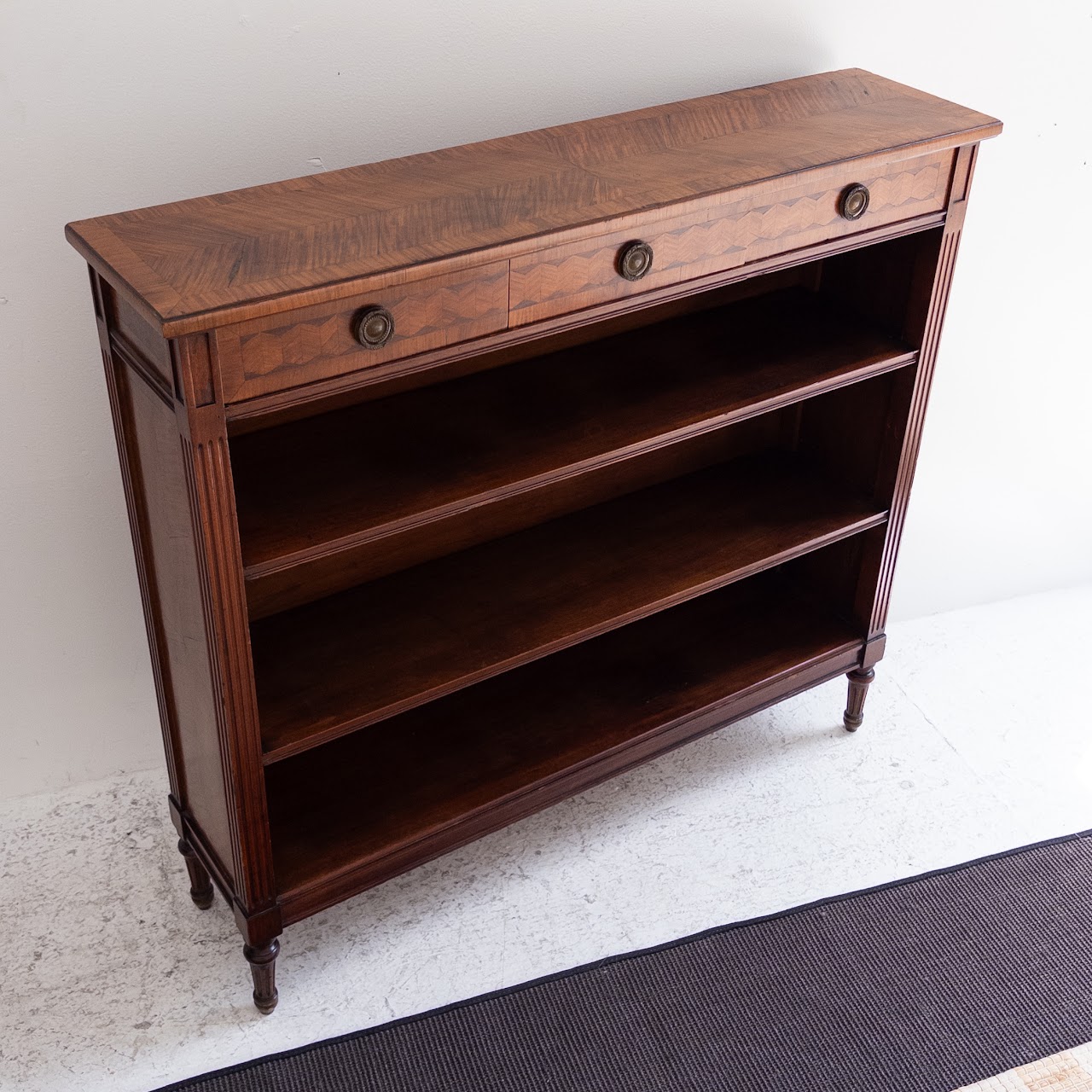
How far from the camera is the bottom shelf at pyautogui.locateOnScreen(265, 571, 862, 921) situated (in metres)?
1.69

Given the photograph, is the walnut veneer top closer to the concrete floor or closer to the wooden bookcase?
the wooden bookcase

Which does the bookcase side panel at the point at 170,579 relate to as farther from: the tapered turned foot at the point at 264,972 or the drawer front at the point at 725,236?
the drawer front at the point at 725,236

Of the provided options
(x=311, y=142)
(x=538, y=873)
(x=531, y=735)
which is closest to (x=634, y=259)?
(x=311, y=142)

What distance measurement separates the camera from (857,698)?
7.06 feet

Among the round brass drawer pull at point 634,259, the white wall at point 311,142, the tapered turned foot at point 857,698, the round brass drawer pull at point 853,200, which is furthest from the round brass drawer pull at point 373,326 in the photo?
the tapered turned foot at point 857,698

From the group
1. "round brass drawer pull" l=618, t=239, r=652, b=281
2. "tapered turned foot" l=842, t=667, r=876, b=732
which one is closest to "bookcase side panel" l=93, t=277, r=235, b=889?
"round brass drawer pull" l=618, t=239, r=652, b=281

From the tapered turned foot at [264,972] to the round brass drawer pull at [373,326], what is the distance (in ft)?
2.64

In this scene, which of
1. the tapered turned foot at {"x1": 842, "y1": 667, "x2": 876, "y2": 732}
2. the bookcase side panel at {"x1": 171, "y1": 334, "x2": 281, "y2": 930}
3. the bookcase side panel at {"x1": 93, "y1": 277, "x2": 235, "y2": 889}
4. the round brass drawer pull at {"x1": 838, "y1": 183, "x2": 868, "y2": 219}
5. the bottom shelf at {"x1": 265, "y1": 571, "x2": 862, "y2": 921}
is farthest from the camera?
the tapered turned foot at {"x1": 842, "y1": 667, "x2": 876, "y2": 732}

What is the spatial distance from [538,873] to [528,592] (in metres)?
0.44

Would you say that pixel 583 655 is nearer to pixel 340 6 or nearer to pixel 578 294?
pixel 578 294

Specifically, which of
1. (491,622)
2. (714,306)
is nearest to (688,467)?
(714,306)

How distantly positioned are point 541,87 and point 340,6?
285 millimetres

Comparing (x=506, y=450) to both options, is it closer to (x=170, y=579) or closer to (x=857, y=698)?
(x=170, y=579)

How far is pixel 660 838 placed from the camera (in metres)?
1.98
